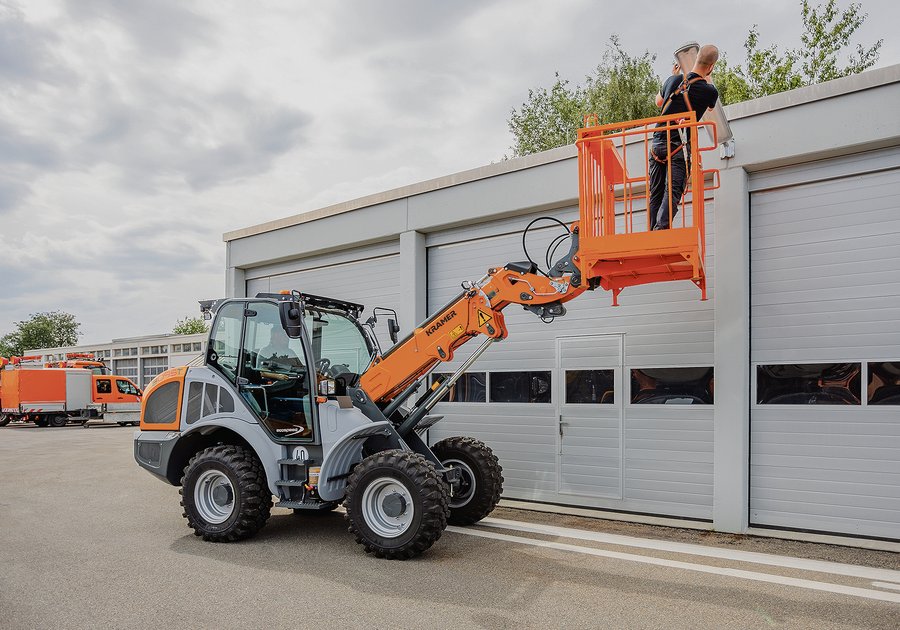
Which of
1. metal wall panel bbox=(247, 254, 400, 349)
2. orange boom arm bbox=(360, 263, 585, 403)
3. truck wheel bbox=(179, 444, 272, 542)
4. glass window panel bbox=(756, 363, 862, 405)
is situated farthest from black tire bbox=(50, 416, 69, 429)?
glass window panel bbox=(756, 363, 862, 405)

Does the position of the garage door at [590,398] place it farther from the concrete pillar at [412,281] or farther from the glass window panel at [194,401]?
the glass window panel at [194,401]

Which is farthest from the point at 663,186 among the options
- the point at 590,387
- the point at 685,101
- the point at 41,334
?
the point at 41,334

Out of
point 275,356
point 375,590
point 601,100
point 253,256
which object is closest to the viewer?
point 375,590

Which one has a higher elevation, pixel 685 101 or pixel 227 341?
pixel 685 101

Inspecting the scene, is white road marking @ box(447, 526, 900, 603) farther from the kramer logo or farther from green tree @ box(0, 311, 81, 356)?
green tree @ box(0, 311, 81, 356)

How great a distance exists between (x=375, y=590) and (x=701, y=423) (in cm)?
434

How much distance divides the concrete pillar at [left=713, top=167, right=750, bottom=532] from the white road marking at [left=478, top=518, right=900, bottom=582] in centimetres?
88

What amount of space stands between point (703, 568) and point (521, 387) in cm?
389

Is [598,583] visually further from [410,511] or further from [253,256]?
[253,256]

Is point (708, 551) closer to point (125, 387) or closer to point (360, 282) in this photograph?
point (360, 282)

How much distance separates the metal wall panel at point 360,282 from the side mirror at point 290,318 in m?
3.90

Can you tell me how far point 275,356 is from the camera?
7.08m

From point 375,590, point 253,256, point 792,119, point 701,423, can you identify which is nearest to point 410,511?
point 375,590

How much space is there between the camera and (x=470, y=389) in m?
9.92
